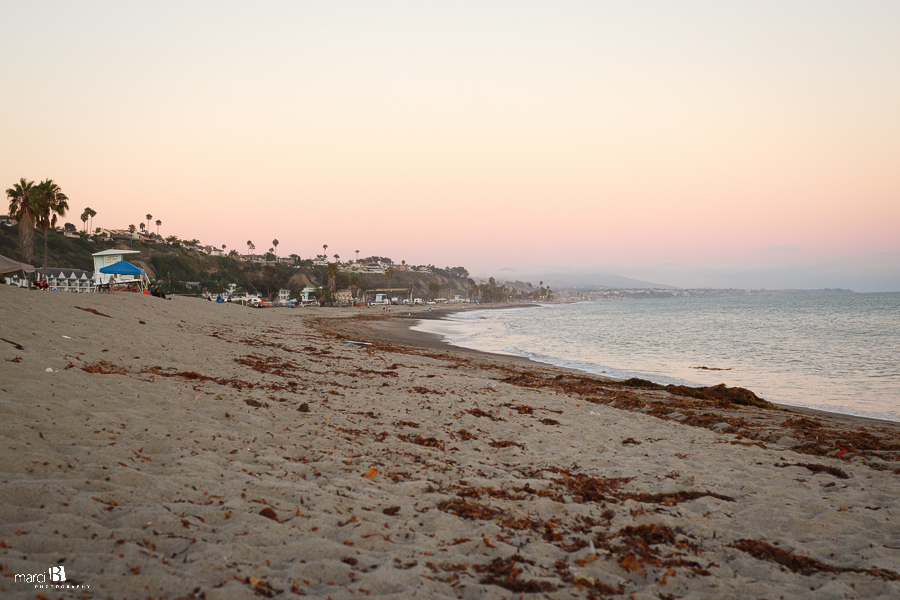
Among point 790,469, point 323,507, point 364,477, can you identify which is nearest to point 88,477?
point 323,507

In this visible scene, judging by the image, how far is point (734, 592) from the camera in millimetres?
3506

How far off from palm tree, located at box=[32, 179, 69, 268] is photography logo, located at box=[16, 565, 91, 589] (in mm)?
43234

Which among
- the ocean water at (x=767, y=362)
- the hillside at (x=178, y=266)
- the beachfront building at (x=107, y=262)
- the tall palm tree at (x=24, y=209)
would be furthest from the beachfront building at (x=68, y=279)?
the ocean water at (x=767, y=362)

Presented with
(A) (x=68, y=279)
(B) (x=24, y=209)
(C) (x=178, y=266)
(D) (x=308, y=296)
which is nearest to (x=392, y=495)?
(B) (x=24, y=209)

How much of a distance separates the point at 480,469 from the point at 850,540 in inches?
147

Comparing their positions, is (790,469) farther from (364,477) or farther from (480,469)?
(364,477)

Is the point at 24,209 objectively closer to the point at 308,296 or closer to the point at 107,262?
the point at 107,262

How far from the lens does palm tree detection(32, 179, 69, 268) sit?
3459 cm

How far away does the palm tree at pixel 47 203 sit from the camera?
34.6 meters

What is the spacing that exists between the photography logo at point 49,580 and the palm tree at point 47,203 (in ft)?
142

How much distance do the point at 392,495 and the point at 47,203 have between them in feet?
144

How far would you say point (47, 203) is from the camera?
116 feet

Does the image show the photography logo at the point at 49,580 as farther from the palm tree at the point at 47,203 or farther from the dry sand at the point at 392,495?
the palm tree at the point at 47,203

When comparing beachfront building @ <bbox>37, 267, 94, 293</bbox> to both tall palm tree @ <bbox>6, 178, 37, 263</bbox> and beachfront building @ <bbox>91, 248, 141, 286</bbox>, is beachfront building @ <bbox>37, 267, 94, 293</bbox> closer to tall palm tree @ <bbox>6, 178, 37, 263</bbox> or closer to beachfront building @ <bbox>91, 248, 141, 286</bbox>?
beachfront building @ <bbox>91, 248, 141, 286</bbox>
